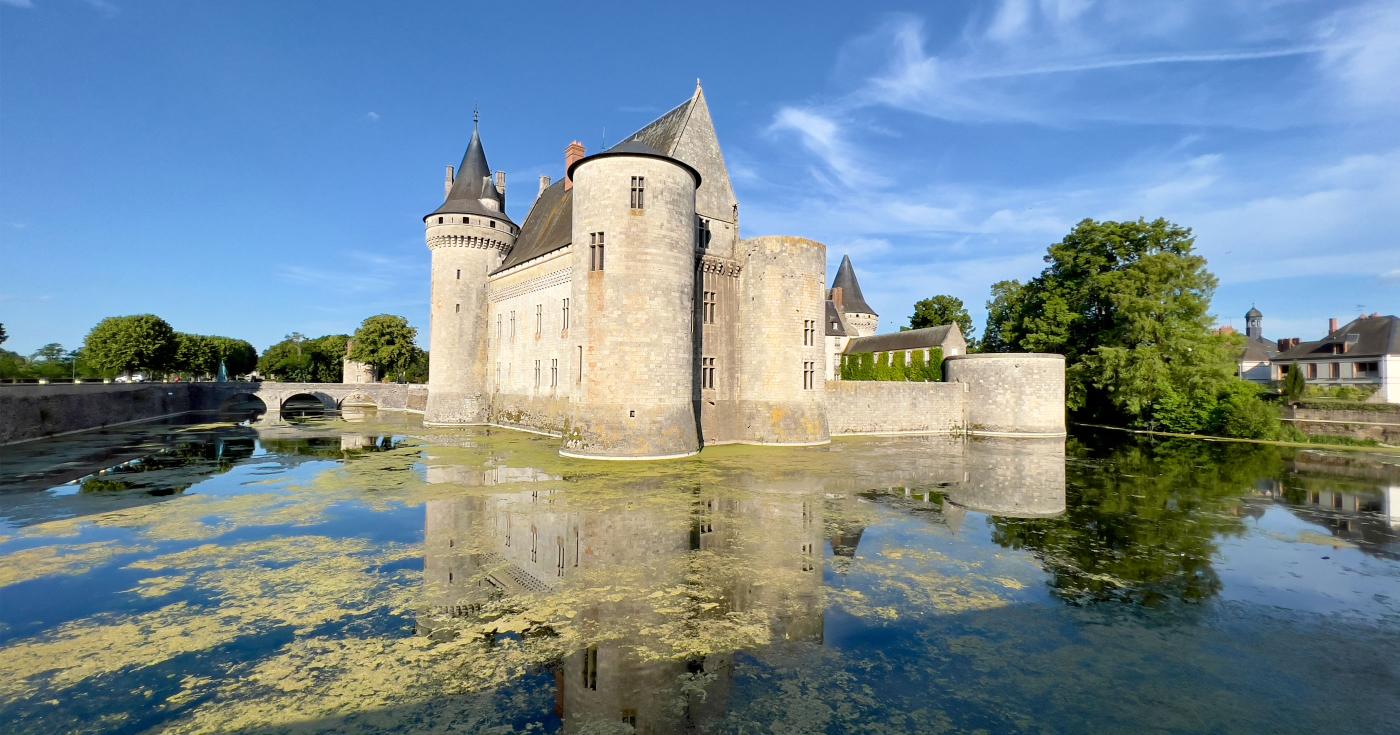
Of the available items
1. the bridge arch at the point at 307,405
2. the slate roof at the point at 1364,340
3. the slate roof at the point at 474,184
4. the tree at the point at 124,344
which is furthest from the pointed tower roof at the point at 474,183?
the slate roof at the point at 1364,340

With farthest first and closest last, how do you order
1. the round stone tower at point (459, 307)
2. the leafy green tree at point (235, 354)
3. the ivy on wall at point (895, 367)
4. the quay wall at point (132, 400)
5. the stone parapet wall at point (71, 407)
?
1. the leafy green tree at point (235, 354)
2. the ivy on wall at point (895, 367)
3. the round stone tower at point (459, 307)
4. the quay wall at point (132, 400)
5. the stone parapet wall at point (71, 407)

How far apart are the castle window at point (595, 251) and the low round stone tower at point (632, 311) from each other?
3 centimetres

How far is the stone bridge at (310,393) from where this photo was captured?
44453 millimetres

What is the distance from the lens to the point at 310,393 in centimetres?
4750

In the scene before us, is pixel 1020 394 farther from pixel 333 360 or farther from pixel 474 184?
pixel 333 360

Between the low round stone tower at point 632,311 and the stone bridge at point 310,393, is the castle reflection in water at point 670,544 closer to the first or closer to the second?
the low round stone tower at point 632,311

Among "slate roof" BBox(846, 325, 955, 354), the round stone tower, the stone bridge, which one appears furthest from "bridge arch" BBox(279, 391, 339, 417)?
"slate roof" BBox(846, 325, 955, 354)

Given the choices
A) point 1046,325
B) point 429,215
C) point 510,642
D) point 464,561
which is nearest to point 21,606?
point 464,561

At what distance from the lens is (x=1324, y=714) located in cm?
459

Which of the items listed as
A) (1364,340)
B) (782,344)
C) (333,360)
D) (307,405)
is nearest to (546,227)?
(782,344)

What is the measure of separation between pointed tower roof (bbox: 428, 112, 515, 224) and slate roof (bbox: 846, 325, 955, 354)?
107 ft

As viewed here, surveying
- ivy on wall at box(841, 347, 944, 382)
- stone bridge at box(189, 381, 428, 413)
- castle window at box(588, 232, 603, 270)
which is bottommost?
stone bridge at box(189, 381, 428, 413)

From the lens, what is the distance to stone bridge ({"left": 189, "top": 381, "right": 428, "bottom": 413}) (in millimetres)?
44453

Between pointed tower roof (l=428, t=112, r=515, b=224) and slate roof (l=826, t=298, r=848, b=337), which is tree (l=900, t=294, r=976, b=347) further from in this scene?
pointed tower roof (l=428, t=112, r=515, b=224)
